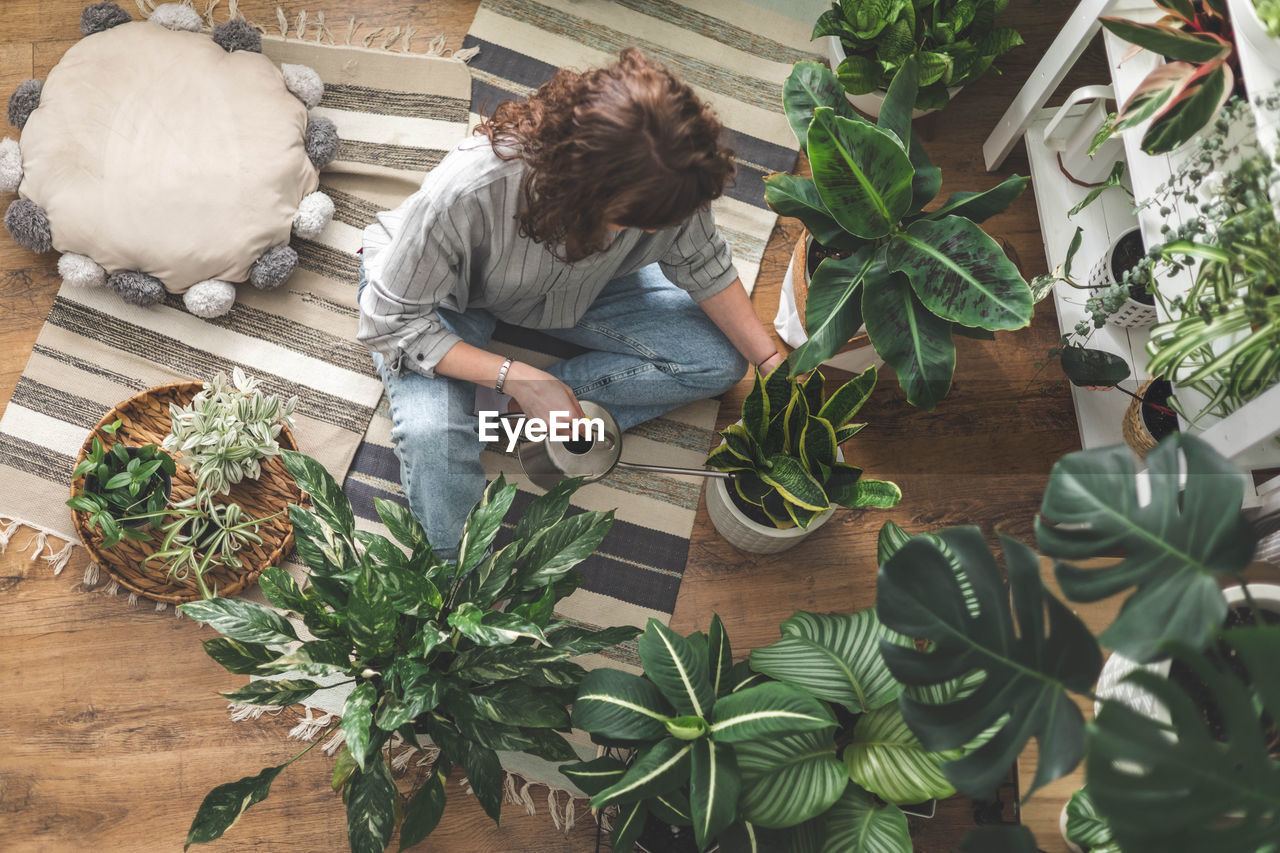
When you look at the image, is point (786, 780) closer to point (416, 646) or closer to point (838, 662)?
point (838, 662)

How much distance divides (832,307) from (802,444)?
0.74 feet

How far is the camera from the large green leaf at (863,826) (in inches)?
47.4

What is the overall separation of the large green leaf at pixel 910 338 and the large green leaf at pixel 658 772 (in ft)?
2.02

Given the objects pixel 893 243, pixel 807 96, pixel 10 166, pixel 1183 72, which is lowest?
pixel 10 166

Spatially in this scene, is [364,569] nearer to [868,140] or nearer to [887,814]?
[887,814]

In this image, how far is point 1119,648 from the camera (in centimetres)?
74

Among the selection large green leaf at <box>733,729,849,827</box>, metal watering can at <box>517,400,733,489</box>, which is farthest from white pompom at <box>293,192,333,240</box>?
large green leaf at <box>733,729,849,827</box>

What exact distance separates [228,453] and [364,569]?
0.57m

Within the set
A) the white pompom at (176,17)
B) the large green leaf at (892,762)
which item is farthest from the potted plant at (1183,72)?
the white pompom at (176,17)

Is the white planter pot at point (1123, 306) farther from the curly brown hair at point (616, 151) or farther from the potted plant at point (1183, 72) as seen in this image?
the curly brown hair at point (616, 151)

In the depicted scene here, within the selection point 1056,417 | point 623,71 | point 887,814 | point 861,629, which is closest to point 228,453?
point 623,71

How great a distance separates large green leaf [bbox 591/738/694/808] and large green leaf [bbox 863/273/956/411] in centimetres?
62

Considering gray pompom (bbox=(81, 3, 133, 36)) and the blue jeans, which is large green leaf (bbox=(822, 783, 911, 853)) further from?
gray pompom (bbox=(81, 3, 133, 36))

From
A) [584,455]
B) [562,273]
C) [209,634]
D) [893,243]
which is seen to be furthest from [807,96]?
[209,634]
